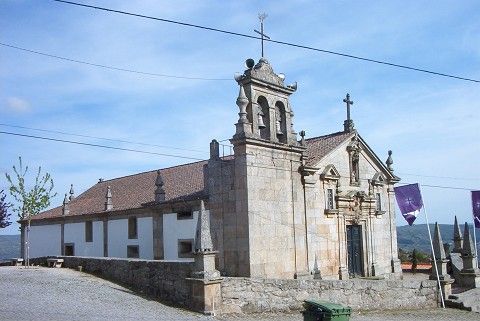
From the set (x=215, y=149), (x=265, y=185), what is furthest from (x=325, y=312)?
(x=215, y=149)

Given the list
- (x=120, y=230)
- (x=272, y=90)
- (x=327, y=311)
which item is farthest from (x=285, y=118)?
(x=120, y=230)

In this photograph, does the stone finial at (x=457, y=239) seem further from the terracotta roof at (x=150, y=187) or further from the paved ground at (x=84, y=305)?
the terracotta roof at (x=150, y=187)

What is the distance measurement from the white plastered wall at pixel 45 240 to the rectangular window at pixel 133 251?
7677mm

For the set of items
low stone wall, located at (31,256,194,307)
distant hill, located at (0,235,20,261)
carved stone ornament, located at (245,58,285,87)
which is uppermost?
carved stone ornament, located at (245,58,285,87)

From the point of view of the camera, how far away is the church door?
23.4m

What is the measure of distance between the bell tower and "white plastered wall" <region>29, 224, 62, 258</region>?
18335mm

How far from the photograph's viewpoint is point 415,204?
2177cm

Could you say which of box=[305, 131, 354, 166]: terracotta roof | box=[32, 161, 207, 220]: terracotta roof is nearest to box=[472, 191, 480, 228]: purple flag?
box=[305, 131, 354, 166]: terracotta roof

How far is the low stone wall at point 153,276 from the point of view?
49.6 feet

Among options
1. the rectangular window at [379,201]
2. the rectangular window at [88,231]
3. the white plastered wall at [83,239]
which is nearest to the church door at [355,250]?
the rectangular window at [379,201]

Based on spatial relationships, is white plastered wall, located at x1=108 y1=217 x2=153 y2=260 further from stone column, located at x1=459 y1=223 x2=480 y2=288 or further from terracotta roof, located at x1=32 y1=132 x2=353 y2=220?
stone column, located at x1=459 y1=223 x2=480 y2=288

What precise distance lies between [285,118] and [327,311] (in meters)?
9.71

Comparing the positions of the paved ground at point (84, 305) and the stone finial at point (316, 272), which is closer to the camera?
the paved ground at point (84, 305)

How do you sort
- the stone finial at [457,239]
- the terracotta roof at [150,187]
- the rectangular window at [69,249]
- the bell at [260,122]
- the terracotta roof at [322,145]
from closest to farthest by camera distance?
the bell at [260,122]
the terracotta roof at [322,145]
the terracotta roof at [150,187]
the stone finial at [457,239]
the rectangular window at [69,249]
